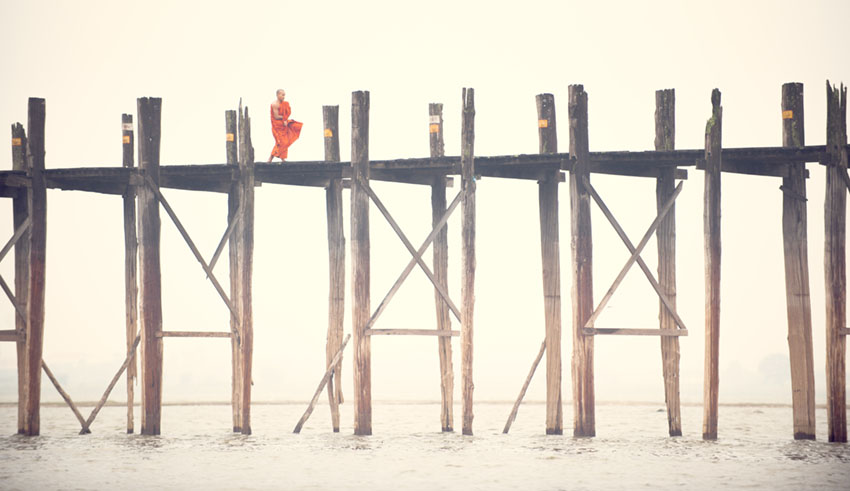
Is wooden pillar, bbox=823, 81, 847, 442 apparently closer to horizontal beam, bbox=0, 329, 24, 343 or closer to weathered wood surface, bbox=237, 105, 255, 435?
weathered wood surface, bbox=237, 105, 255, 435

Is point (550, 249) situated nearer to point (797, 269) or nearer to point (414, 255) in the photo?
point (414, 255)

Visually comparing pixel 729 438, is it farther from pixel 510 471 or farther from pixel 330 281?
pixel 330 281

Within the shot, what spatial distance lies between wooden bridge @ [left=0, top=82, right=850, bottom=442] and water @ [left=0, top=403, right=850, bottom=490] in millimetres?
475

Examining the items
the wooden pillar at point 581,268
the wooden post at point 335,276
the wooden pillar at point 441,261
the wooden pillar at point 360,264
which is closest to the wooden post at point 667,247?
the wooden pillar at point 581,268

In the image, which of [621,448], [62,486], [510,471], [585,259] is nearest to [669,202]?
[585,259]

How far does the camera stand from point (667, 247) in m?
17.9

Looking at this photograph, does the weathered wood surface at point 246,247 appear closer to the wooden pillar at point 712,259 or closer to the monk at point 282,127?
the monk at point 282,127

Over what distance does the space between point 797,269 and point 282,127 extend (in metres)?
7.76

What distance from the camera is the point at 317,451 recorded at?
1755 cm

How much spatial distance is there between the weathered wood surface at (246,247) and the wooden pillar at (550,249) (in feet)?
13.4

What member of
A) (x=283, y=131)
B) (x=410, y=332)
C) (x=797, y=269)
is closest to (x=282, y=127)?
(x=283, y=131)

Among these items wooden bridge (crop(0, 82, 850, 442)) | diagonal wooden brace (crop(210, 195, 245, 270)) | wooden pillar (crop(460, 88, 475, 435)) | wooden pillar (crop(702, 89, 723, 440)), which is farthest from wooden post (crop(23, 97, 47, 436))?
wooden pillar (crop(702, 89, 723, 440))

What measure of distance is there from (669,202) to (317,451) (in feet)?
19.1

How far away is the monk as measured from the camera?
63.8 feet
